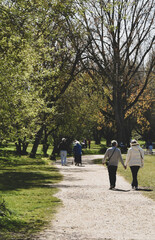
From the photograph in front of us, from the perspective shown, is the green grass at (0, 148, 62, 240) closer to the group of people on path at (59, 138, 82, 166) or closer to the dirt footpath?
the dirt footpath

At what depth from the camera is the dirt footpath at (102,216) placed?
8.36 meters

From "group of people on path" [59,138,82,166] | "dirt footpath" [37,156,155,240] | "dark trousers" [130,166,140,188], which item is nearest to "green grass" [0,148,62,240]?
"dirt footpath" [37,156,155,240]

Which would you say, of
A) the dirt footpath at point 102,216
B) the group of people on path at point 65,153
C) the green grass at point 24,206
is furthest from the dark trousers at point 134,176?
the group of people on path at point 65,153

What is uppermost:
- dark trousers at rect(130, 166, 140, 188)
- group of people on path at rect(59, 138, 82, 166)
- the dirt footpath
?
group of people on path at rect(59, 138, 82, 166)

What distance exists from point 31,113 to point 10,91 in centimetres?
608

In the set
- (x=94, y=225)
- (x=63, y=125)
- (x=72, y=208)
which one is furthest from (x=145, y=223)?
(x=63, y=125)

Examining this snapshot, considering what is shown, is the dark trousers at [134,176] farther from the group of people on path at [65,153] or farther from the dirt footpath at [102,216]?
the group of people on path at [65,153]

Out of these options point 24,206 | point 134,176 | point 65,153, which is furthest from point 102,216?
point 65,153

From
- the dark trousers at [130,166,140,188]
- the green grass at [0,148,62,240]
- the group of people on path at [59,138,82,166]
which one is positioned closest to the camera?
the green grass at [0,148,62,240]

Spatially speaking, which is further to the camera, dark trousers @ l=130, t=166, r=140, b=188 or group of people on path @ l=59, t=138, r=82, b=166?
group of people on path @ l=59, t=138, r=82, b=166

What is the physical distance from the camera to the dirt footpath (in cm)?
836

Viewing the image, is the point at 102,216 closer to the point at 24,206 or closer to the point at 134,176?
the point at 24,206

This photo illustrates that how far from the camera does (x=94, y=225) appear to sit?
367 inches

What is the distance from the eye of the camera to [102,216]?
10.4m
